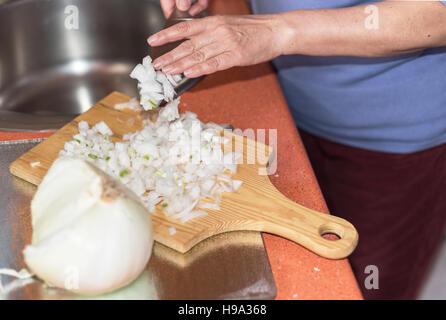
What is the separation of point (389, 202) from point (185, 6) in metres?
0.79

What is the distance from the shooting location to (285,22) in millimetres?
1082

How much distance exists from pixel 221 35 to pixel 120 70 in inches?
28.5

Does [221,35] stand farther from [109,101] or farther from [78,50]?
[78,50]

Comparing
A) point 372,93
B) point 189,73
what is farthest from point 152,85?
point 372,93

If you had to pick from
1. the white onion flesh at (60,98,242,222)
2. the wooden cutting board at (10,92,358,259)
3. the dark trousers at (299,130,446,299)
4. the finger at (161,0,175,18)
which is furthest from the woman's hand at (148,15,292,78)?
the dark trousers at (299,130,446,299)

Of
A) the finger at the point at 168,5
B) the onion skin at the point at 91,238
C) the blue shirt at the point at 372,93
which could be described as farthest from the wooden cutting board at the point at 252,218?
the finger at the point at 168,5

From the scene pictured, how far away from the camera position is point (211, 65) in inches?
41.4

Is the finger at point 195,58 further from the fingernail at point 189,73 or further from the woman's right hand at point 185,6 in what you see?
the woman's right hand at point 185,6

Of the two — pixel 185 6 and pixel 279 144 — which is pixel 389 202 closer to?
pixel 279 144

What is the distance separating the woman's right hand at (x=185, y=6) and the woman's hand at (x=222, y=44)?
278 millimetres

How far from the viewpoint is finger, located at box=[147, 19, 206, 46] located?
108 cm

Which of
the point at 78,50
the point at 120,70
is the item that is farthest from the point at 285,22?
the point at 78,50

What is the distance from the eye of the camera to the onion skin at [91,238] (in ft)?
2.51

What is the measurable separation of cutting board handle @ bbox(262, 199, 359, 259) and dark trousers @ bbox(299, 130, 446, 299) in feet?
1.85
